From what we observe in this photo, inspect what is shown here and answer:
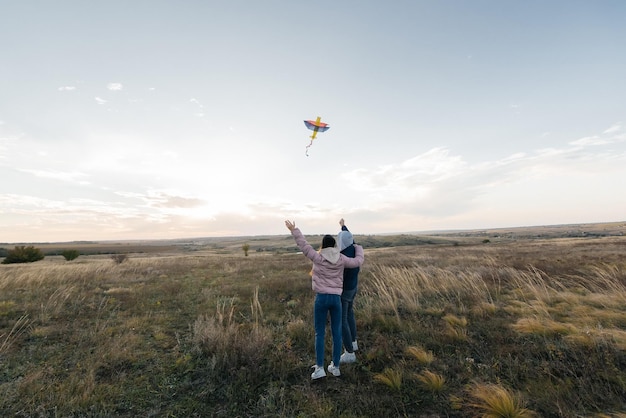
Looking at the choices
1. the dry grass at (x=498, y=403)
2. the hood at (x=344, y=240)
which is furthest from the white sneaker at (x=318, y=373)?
the dry grass at (x=498, y=403)

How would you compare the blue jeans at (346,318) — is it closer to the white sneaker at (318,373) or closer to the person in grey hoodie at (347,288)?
the person in grey hoodie at (347,288)

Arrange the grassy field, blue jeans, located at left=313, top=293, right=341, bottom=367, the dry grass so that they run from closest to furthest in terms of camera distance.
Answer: the dry grass → the grassy field → blue jeans, located at left=313, top=293, right=341, bottom=367

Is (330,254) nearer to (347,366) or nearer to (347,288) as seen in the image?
(347,288)

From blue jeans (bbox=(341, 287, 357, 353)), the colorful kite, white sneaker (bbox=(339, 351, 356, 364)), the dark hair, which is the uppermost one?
the colorful kite

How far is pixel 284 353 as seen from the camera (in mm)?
5328

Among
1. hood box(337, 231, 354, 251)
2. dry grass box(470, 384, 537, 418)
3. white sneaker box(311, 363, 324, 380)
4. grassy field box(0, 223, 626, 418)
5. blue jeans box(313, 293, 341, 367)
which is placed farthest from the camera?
hood box(337, 231, 354, 251)

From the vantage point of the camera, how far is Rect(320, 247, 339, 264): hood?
14.9ft

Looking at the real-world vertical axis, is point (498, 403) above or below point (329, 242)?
below

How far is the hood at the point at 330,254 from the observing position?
4.54 metres

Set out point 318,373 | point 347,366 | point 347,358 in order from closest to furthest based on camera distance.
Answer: point 318,373
point 347,366
point 347,358

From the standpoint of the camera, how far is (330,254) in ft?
15.0

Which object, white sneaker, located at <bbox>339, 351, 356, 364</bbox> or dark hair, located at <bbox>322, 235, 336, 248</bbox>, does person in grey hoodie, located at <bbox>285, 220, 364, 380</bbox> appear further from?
white sneaker, located at <bbox>339, 351, 356, 364</bbox>

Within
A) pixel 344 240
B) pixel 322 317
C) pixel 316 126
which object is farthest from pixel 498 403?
pixel 316 126

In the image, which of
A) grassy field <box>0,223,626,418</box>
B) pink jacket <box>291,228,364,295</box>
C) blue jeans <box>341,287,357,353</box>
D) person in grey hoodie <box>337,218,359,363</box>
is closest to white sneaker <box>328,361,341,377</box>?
grassy field <box>0,223,626,418</box>
